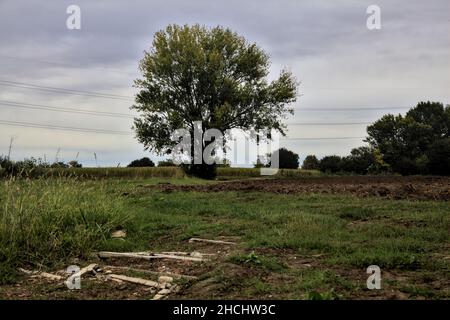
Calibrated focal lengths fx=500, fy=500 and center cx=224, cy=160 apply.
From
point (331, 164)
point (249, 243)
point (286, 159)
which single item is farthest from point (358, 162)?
point (249, 243)

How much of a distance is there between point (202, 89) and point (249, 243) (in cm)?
3572

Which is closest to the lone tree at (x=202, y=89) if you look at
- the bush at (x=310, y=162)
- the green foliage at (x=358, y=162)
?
the green foliage at (x=358, y=162)

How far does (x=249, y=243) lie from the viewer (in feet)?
25.4

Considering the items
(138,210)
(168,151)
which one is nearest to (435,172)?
(168,151)

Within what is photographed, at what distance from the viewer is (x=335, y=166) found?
5766 cm

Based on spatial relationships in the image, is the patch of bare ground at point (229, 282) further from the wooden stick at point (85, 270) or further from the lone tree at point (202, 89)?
the lone tree at point (202, 89)

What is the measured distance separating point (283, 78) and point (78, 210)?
37.9 m

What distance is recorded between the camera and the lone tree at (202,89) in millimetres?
41375

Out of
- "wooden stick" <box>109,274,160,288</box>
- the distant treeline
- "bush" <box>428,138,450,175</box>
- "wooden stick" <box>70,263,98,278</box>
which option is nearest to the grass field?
"wooden stick" <box>109,274,160,288</box>

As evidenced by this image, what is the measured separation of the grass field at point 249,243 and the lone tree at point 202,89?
96.4 ft

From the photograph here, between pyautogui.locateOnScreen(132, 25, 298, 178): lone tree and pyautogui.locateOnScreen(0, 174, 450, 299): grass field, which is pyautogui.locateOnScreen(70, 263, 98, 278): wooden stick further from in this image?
pyautogui.locateOnScreen(132, 25, 298, 178): lone tree

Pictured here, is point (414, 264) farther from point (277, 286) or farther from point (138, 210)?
point (138, 210)

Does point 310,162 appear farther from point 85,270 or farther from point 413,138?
point 85,270

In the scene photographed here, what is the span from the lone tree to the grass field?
29396 millimetres
